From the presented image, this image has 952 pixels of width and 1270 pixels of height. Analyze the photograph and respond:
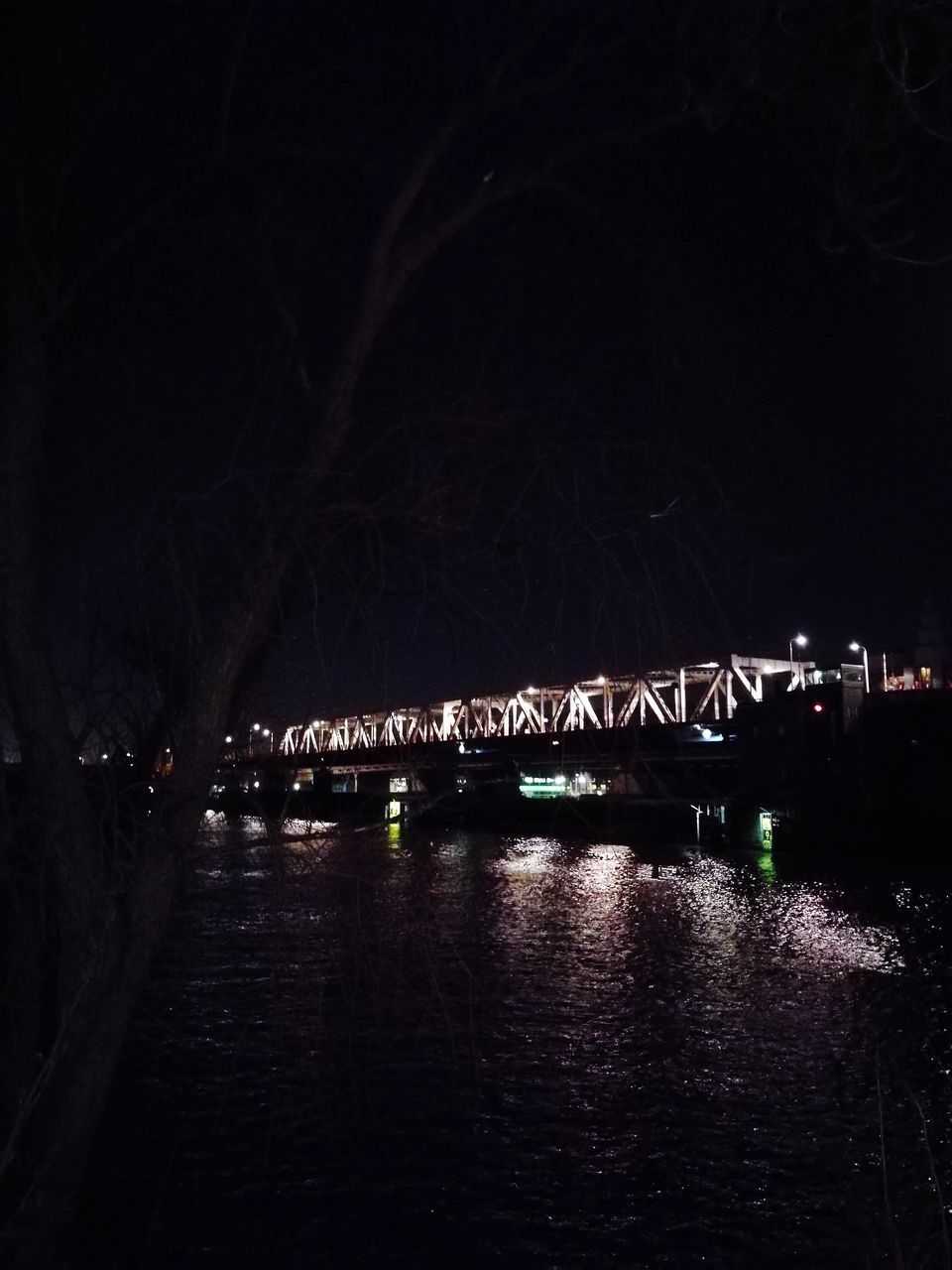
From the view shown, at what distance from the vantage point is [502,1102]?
1142cm

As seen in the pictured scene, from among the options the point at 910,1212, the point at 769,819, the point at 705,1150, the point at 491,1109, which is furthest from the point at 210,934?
the point at 769,819

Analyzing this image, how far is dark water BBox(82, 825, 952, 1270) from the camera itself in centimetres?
765

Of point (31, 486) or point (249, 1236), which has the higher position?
point (31, 486)

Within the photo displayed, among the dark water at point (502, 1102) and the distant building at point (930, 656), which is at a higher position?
the distant building at point (930, 656)

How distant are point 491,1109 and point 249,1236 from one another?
3.39m

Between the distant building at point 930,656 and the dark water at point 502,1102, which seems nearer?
the dark water at point 502,1102

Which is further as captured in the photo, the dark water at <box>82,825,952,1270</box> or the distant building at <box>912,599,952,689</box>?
the distant building at <box>912,599,952,689</box>

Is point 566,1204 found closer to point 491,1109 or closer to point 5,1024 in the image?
point 491,1109

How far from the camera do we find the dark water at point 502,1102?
7.65 m

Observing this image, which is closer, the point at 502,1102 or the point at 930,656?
the point at 502,1102

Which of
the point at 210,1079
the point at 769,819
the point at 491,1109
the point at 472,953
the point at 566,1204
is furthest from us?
the point at 769,819

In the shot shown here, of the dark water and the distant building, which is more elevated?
the distant building

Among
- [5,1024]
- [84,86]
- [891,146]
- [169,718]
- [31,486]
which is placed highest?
[84,86]

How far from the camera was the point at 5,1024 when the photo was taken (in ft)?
21.3
